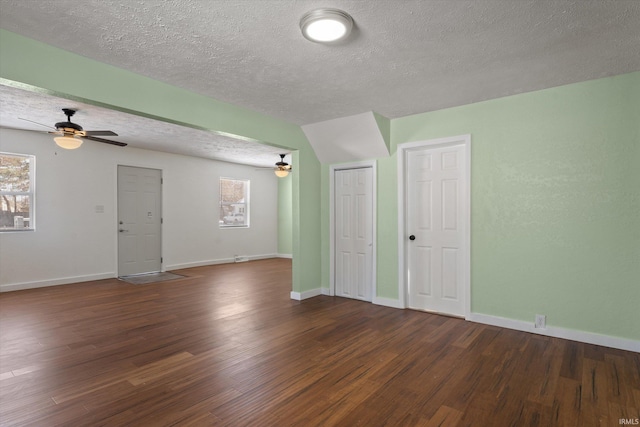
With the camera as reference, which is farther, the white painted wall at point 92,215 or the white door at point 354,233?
the white painted wall at point 92,215

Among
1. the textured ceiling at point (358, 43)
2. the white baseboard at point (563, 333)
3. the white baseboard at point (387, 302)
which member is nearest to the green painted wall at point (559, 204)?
the white baseboard at point (563, 333)

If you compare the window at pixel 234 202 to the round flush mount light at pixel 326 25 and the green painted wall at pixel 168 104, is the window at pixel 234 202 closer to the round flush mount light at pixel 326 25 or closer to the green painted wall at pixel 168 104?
the green painted wall at pixel 168 104

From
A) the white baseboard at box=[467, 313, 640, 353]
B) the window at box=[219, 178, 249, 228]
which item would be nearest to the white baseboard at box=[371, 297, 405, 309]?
the white baseboard at box=[467, 313, 640, 353]

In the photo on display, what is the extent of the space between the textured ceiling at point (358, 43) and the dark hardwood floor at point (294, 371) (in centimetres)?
252

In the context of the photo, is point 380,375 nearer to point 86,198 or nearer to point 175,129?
point 175,129

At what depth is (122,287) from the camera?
5824 millimetres

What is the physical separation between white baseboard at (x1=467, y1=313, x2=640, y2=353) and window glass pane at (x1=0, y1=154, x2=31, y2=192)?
7.11 metres

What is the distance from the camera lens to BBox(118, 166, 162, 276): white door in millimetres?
6793

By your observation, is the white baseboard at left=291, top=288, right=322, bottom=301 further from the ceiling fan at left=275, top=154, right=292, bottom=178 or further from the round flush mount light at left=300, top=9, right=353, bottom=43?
the round flush mount light at left=300, top=9, right=353, bottom=43

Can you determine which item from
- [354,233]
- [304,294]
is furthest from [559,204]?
[304,294]

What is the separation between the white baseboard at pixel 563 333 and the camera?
10.1ft

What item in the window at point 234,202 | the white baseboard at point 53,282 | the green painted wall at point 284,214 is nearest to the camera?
the white baseboard at point 53,282

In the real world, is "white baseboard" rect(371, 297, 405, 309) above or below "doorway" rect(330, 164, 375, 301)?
below

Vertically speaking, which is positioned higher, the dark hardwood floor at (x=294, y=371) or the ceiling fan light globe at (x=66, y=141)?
the ceiling fan light globe at (x=66, y=141)
